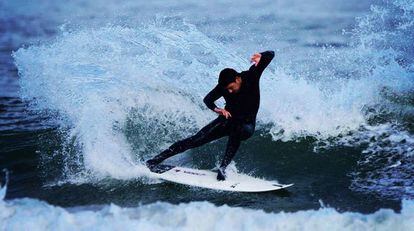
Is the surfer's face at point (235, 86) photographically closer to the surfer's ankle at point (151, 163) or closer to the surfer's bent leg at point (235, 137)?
the surfer's bent leg at point (235, 137)

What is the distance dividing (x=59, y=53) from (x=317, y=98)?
387cm

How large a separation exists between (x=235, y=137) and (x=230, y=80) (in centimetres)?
56

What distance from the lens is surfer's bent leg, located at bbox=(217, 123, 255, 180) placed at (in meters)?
4.77

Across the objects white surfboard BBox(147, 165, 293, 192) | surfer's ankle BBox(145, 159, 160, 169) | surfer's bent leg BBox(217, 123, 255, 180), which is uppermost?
surfer's bent leg BBox(217, 123, 255, 180)

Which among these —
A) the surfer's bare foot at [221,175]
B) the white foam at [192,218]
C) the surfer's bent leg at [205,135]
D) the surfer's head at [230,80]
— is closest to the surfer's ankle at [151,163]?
the surfer's bent leg at [205,135]

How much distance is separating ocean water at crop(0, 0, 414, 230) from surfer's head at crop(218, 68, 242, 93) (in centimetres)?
98

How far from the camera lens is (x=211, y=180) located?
4.98 metres

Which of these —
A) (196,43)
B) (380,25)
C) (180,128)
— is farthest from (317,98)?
(380,25)

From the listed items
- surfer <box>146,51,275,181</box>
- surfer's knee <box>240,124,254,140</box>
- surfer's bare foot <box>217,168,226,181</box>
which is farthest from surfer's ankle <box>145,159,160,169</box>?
surfer's knee <box>240,124,254,140</box>

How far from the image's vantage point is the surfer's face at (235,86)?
4641 millimetres

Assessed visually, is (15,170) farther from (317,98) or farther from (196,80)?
(317,98)

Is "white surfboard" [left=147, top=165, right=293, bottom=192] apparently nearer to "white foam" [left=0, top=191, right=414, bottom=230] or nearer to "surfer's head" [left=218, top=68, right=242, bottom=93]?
"white foam" [left=0, top=191, right=414, bottom=230]

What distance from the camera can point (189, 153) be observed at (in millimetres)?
5809

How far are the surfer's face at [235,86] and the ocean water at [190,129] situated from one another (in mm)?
949
